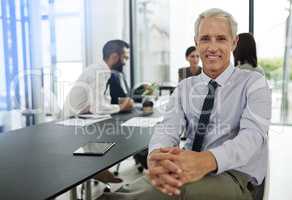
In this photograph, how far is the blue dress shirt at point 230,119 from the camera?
4.11ft

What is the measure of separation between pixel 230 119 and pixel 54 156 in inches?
34.0

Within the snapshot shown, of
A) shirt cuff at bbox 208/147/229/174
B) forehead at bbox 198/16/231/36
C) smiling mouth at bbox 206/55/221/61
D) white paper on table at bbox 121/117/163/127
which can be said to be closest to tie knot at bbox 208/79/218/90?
smiling mouth at bbox 206/55/221/61

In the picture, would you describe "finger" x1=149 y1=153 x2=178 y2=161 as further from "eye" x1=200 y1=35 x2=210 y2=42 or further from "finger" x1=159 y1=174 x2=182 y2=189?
"eye" x1=200 y1=35 x2=210 y2=42

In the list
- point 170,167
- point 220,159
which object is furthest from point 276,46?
point 170,167

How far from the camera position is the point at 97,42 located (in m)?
5.81

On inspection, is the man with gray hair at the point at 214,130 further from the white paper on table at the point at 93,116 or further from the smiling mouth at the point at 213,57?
the white paper on table at the point at 93,116

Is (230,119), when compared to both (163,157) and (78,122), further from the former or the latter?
(78,122)

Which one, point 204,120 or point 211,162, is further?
point 204,120

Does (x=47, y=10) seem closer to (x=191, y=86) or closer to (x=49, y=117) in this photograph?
(x=49, y=117)

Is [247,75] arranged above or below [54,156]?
above

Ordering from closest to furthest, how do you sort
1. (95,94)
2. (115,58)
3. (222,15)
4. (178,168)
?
(178,168) → (222,15) → (95,94) → (115,58)

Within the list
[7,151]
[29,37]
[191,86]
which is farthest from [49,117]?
[191,86]

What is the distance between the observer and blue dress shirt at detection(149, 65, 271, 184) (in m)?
1.25

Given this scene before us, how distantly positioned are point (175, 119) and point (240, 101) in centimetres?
29
